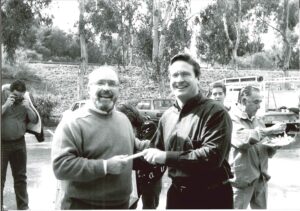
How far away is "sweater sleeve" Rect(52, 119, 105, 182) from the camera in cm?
229

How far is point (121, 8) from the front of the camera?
1841 cm

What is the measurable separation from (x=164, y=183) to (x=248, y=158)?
347cm

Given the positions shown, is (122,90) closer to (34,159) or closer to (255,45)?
(255,45)

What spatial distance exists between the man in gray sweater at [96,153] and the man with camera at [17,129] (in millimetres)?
2453

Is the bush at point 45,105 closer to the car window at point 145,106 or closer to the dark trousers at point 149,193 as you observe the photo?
the car window at point 145,106

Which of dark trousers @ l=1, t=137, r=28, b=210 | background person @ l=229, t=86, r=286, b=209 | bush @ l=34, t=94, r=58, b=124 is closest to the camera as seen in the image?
background person @ l=229, t=86, r=286, b=209

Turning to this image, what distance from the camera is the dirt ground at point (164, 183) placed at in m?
5.47

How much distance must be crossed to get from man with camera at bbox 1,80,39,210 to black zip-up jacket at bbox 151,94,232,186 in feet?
8.90

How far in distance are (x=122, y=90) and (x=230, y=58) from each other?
8.98 meters

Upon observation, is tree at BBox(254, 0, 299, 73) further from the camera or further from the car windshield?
the camera

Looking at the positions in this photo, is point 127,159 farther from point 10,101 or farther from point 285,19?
point 285,19

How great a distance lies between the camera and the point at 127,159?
Result: 7.64 ft

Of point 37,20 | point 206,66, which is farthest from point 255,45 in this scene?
point 37,20

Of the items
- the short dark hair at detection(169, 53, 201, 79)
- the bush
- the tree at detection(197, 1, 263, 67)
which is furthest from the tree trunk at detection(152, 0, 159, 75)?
the short dark hair at detection(169, 53, 201, 79)
